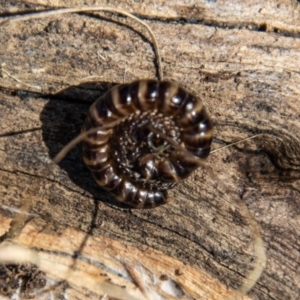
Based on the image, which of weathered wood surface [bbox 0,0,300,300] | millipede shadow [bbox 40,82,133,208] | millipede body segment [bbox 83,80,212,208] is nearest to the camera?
millipede body segment [bbox 83,80,212,208]

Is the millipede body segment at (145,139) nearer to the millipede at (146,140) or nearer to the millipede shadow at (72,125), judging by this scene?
the millipede at (146,140)

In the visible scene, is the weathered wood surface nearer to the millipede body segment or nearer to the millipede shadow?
the millipede shadow

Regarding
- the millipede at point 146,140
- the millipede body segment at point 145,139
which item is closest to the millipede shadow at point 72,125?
the millipede at point 146,140

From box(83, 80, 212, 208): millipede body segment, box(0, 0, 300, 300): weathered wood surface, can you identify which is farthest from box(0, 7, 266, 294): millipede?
box(0, 0, 300, 300): weathered wood surface

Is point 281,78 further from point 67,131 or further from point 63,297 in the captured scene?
point 63,297

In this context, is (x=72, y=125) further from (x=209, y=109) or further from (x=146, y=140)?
(x=209, y=109)

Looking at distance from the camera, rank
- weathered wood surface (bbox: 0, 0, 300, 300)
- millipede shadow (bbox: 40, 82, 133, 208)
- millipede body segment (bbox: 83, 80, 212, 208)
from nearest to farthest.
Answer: millipede body segment (bbox: 83, 80, 212, 208) < weathered wood surface (bbox: 0, 0, 300, 300) < millipede shadow (bbox: 40, 82, 133, 208)

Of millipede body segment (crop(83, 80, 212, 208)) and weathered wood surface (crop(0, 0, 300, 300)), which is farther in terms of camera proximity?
weathered wood surface (crop(0, 0, 300, 300))

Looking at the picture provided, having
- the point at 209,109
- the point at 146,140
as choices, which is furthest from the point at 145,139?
the point at 209,109

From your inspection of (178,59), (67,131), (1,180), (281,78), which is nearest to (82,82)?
(67,131)

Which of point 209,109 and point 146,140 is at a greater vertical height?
point 209,109
